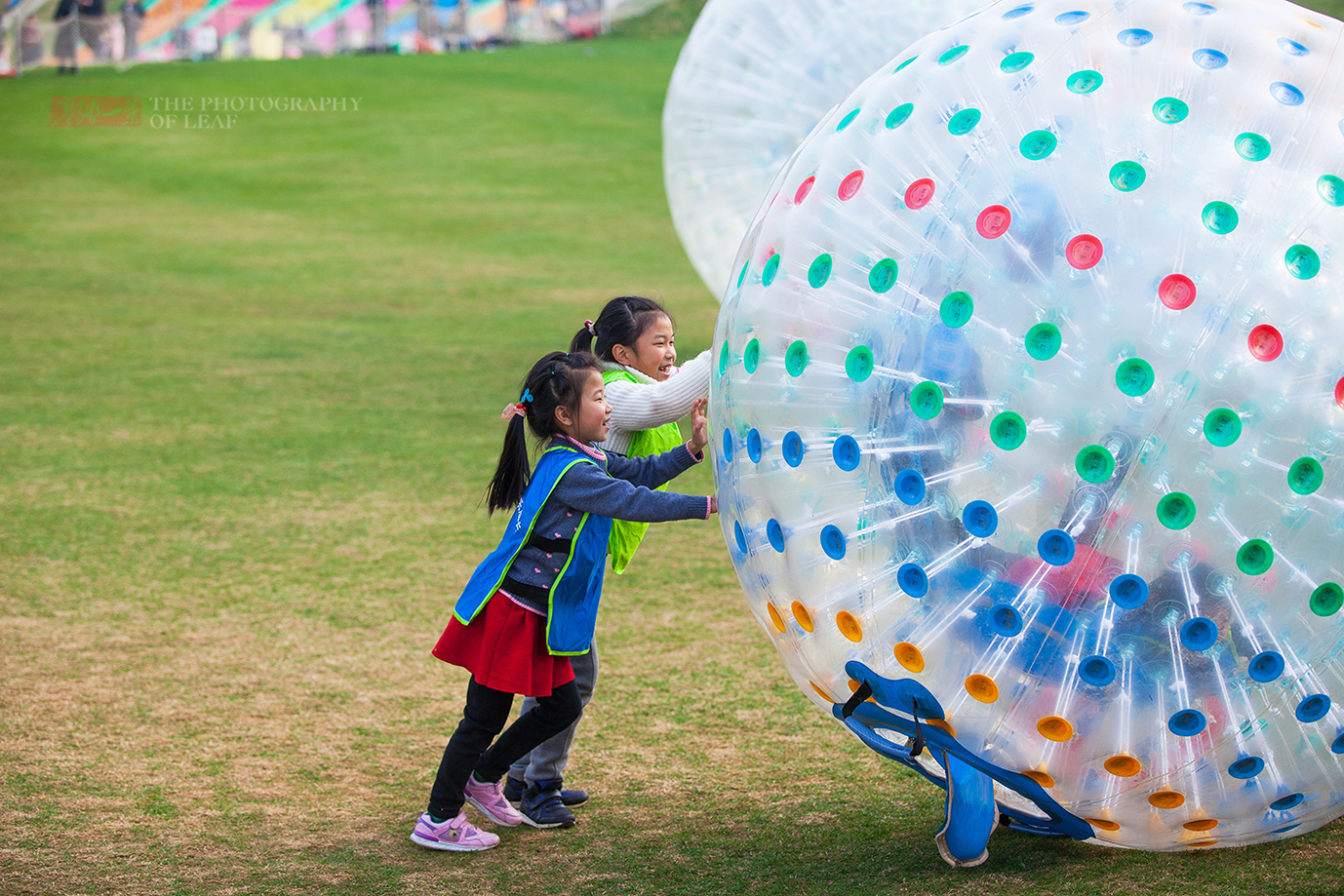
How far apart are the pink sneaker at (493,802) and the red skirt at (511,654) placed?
1.09 ft

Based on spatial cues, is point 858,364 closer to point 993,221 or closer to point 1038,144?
point 993,221

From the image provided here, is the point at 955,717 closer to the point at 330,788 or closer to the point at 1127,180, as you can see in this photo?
the point at 1127,180

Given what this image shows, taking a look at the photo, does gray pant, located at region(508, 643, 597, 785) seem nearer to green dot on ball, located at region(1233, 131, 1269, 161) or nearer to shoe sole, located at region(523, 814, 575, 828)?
shoe sole, located at region(523, 814, 575, 828)

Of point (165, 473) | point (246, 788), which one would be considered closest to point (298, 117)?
point (165, 473)

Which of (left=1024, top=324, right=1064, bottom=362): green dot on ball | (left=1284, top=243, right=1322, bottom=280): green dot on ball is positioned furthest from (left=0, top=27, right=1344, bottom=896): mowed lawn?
(left=1284, top=243, right=1322, bottom=280): green dot on ball

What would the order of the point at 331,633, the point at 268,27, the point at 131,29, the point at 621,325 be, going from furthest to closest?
the point at 268,27
the point at 131,29
the point at 331,633
the point at 621,325

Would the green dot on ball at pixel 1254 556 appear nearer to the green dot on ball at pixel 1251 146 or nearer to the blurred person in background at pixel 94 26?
the green dot on ball at pixel 1251 146

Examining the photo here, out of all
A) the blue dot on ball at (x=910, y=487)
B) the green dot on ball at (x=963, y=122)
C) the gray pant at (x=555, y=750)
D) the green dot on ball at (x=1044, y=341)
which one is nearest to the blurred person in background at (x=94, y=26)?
the gray pant at (x=555, y=750)

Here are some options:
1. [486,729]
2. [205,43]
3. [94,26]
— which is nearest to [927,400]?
[486,729]

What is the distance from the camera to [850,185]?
8.93 ft

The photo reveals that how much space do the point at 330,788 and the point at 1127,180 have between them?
2488 mm

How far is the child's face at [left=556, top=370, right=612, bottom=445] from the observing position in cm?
331

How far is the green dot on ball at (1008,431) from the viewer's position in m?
2.40

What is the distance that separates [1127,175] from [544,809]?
6.74 ft
